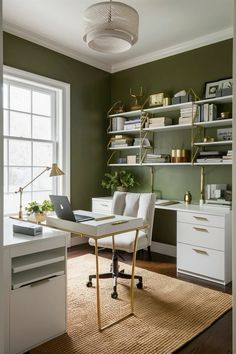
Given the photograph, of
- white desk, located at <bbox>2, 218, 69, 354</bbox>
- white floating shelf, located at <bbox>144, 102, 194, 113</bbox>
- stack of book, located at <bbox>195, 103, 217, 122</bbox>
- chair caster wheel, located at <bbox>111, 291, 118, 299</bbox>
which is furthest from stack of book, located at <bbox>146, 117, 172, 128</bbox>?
white desk, located at <bbox>2, 218, 69, 354</bbox>

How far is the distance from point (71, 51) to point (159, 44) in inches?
49.7

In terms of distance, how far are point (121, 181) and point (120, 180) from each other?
62 mm

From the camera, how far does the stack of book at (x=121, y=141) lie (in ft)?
14.5

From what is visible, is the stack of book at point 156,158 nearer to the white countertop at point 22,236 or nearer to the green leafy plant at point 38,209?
the green leafy plant at point 38,209

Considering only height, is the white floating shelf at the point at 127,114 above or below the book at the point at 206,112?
above

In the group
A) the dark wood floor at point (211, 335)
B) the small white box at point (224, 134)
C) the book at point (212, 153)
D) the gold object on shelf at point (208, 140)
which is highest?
the small white box at point (224, 134)

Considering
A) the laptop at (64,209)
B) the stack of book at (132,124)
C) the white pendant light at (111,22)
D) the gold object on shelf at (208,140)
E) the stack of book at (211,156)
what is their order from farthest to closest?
1. the stack of book at (132,124)
2. the gold object on shelf at (208,140)
3. the stack of book at (211,156)
4. the white pendant light at (111,22)
5. the laptop at (64,209)

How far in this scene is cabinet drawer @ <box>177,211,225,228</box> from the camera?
2959 millimetres

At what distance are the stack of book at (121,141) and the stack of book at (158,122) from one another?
426 millimetres

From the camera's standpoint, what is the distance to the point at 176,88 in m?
4.04

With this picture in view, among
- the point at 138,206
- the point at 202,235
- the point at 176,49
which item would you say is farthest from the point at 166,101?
the point at 202,235

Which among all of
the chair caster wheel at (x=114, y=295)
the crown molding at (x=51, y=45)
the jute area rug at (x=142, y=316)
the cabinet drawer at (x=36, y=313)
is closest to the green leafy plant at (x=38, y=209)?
the cabinet drawer at (x=36, y=313)

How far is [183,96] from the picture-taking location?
373cm

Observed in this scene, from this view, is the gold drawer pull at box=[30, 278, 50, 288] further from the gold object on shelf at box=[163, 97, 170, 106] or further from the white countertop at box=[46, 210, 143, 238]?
the gold object on shelf at box=[163, 97, 170, 106]
